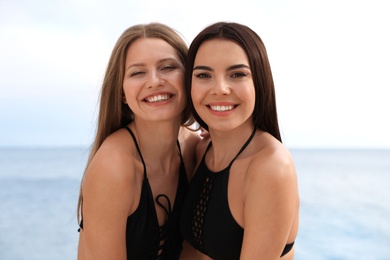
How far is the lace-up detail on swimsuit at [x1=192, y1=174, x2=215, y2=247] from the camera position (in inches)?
88.1

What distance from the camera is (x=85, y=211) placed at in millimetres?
2271

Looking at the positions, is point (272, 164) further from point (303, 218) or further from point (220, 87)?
point (303, 218)

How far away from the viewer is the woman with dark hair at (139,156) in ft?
7.25

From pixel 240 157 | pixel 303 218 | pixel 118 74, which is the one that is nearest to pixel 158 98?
pixel 118 74

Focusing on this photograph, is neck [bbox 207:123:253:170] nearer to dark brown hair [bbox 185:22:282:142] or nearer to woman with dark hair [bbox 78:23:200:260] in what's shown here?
dark brown hair [bbox 185:22:282:142]

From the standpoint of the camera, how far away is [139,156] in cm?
239

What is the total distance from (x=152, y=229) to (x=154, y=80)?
794 mm

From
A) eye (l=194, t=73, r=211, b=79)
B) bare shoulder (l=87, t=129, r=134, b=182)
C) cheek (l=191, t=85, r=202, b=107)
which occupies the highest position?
eye (l=194, t=73, r=211, b=79)

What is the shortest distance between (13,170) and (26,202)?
316 inches

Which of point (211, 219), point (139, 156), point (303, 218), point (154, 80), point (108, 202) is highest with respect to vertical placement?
point (154, 80)

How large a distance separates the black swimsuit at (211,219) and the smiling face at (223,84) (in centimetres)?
18

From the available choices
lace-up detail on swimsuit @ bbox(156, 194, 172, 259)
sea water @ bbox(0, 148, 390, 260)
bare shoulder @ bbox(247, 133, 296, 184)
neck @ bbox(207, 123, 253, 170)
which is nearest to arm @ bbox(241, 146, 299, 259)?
bare shoulder @ bbox(247, 133, 296, 184)

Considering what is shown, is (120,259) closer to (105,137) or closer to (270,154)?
(105,137)

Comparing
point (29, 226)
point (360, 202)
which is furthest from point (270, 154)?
point (360, 202)
